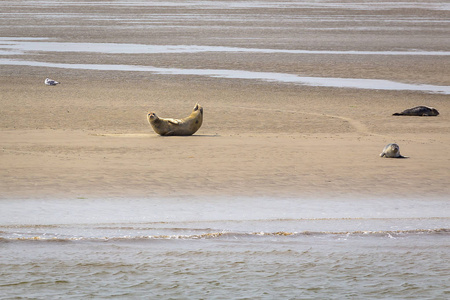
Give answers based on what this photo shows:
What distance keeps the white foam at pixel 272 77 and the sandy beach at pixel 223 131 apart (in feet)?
2.34

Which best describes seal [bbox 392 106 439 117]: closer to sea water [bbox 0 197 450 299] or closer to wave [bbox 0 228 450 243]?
sea water [bbox 0 197 450 299]

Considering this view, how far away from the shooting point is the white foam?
2292 cm

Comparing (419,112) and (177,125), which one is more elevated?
(419,112)

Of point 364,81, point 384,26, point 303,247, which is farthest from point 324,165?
point 384,26

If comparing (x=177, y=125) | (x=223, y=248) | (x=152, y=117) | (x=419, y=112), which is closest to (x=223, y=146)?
(x=177, y=125)

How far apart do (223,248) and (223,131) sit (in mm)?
7346

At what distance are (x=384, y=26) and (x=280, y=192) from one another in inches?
1502

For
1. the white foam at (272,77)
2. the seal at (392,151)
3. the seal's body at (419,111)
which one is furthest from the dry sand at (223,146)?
the white foam at (272,77)

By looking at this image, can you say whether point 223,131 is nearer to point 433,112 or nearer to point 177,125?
point 177,125

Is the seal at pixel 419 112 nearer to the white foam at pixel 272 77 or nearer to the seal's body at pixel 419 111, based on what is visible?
the seal's body at pixel 419 111

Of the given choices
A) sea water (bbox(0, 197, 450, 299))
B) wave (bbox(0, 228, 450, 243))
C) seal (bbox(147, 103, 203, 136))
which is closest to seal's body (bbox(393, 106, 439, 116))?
seal (bbox(147, 103, 203, 136))

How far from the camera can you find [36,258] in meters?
7.26

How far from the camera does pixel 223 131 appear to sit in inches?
583

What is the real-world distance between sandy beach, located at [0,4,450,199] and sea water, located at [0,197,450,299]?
2.46ft
